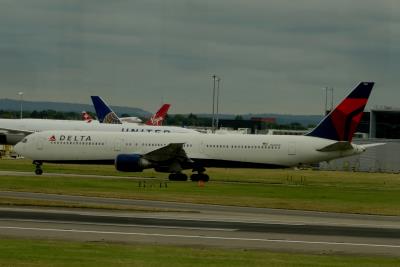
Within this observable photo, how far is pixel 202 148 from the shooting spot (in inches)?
2382

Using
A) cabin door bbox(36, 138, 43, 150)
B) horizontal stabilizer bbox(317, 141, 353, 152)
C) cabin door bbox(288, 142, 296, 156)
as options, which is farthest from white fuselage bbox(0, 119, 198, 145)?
horizontal stabilizer bbox(317, 141, 353, 152)

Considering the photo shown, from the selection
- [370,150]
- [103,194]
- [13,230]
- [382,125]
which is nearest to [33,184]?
[103,194]

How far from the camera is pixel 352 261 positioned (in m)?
20.0

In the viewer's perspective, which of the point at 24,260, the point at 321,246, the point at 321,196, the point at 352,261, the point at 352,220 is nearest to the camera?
the point at 24,260

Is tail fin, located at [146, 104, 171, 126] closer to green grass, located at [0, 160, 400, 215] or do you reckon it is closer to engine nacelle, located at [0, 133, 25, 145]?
engine nacelle, located at [0, 133, 25, 145]

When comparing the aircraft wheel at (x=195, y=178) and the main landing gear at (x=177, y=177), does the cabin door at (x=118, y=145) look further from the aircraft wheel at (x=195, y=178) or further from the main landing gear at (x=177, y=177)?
the aircraft wheel at (x=195, y=178)

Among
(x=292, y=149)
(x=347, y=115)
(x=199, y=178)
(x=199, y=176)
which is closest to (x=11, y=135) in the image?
(x=199, y=176)

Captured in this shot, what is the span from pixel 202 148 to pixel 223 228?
3364cm

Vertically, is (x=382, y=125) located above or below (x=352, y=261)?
above

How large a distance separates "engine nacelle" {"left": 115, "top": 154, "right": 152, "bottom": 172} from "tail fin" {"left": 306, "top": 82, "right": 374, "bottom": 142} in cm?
1292

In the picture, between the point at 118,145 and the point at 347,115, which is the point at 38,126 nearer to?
the point at 118,145

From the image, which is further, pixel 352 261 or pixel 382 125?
pixel 382 125

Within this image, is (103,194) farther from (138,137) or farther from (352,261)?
(352,261)

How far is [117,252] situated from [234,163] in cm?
3969
